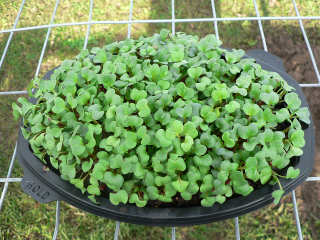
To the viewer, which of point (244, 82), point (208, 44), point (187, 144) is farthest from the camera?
point (208, 44)

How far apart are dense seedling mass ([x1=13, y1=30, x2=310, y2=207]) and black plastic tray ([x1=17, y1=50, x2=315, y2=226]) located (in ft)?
0.08

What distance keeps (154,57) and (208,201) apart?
38 cm

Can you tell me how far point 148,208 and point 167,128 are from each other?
184 millimetres

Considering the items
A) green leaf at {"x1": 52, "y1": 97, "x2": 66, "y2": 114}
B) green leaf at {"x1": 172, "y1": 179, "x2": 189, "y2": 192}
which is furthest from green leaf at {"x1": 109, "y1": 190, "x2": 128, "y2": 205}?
green leaf at {"x1": 52, "y1": 97, "x2": 66, "y2": 114}

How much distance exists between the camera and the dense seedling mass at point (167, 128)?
63 cm

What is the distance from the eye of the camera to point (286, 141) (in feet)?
2.26

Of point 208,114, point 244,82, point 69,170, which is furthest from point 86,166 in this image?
point 244,82

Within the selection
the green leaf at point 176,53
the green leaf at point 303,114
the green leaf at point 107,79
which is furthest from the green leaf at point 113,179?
the green leaf at point 303,114

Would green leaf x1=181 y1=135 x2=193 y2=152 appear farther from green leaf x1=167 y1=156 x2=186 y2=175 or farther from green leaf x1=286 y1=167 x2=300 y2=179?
green leaf x1=286 y1=167 x2=300 y2=179

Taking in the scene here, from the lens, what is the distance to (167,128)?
0.64 metres

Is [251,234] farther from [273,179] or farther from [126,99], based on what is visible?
[126,99]

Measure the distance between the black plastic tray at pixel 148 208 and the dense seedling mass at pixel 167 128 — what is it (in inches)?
1.0

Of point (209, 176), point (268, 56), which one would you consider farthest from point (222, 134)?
point (268, 56)

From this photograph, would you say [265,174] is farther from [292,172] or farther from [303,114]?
[303,114]
